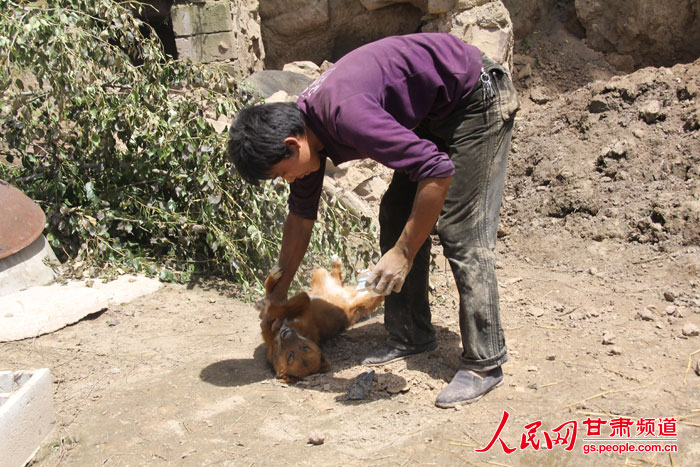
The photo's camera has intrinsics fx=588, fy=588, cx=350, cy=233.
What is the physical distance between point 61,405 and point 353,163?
12.8 feet

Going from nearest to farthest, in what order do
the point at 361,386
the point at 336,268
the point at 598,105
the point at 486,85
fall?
1. the point at 486,85
2. the point at 361,386
3. the point at 336,268
4. the point at 598,105

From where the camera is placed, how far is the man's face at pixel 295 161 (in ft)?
8.49

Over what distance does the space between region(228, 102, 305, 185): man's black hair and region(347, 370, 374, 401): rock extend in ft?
4.42

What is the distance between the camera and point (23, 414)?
2750 millimetres

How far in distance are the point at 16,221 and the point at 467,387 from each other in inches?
136

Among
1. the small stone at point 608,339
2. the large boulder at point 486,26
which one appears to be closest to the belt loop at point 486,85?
the small stone at point 608,339

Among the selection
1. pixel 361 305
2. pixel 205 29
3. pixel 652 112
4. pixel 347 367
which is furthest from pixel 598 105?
pixel 205 29

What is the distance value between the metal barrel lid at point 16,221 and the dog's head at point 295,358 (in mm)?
2138

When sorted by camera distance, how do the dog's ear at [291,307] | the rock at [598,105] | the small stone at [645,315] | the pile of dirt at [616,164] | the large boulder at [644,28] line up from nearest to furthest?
the dog's ear at [291,307]
the small stone at [645,315]
the pile of dirt at [616,164]
the rock at [598,105]
the large boulder at [644,28]

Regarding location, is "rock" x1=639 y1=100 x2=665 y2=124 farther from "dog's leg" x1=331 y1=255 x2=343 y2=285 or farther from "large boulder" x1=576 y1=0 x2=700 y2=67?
"dog's leg" x1=331 y1=255 x2=343 y2=285

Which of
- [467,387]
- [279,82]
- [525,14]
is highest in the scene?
[525,14]

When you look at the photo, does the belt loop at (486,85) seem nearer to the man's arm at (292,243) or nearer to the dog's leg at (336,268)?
the man's arm at (292,243)

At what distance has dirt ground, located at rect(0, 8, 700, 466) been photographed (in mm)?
2830

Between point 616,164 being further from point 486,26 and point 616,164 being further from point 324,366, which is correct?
point 324,366
